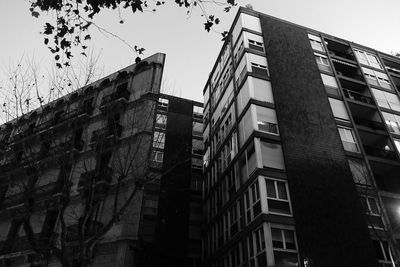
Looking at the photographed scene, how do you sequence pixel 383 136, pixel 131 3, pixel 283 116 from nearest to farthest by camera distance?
pixel 131 3 → pixel 283 116 → pixel 383 136

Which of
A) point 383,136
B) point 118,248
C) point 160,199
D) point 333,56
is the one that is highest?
point 333,56

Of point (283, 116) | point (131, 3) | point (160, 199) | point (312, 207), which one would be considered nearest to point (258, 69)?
point (283, 116)

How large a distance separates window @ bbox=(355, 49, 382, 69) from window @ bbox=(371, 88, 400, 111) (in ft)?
12.6

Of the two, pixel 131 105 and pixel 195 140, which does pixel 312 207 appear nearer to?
pixel 131 105

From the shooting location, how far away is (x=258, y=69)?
25.0m

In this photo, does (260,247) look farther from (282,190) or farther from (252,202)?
(282,190)

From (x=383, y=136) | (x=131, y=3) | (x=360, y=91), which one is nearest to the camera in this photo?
(x=131, y=3)

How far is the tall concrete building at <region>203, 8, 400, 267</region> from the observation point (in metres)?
17.7

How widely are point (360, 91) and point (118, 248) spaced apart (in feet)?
71.4

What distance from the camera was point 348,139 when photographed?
23094 millimetres

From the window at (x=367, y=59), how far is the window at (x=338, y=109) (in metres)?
7.89

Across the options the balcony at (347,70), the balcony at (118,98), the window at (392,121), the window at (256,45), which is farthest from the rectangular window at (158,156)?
the window at (392,121)

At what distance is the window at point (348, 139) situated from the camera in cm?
2263

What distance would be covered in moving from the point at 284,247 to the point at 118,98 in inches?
556
